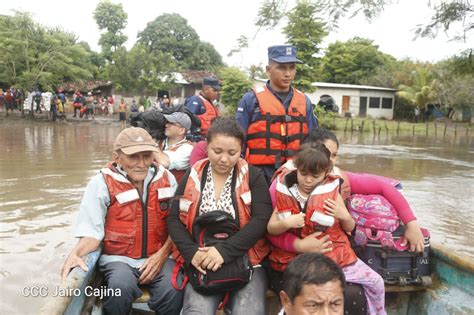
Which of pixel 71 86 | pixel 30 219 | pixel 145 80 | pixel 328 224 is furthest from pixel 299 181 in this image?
pixel 71 86

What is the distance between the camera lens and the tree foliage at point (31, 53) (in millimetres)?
22656

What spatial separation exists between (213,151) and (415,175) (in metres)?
10.3

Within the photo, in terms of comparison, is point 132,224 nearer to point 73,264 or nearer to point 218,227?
point 73,264

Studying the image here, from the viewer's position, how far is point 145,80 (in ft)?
95.1

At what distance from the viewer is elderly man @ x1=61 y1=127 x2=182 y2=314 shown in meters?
2.56

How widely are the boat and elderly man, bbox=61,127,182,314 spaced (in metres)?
0.09

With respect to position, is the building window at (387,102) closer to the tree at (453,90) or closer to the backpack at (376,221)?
the tree at (453,90)

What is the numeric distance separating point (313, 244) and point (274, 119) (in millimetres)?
1231

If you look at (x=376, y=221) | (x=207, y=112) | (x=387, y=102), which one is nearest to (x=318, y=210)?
(x=376, y=221)

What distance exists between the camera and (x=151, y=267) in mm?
2625

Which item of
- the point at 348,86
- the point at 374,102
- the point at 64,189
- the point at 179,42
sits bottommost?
the point at 64,189

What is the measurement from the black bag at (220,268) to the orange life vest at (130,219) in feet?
1.15

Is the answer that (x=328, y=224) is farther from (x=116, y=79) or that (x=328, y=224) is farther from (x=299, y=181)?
(x=116, y=79)

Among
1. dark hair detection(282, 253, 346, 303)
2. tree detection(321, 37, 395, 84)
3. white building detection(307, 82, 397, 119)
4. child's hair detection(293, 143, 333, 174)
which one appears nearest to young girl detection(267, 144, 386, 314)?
child's hair detection(293, 143, 333, 174)
